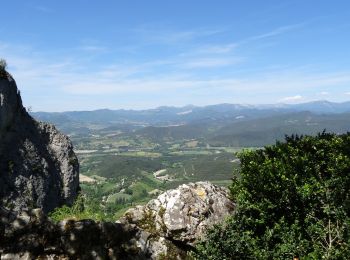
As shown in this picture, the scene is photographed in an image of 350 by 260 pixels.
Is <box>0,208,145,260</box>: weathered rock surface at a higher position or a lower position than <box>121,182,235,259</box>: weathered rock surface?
higher

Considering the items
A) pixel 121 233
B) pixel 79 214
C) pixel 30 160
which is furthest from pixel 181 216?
pixel 30 160

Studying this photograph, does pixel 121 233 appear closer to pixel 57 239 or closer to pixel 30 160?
pixel 57 239

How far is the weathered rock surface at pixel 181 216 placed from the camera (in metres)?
19.1

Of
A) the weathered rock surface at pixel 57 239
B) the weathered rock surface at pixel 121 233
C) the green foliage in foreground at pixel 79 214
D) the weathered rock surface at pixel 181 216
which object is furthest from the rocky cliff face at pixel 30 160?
the weathered rock surface at pixel 57 239

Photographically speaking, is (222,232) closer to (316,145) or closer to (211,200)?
(211,200)

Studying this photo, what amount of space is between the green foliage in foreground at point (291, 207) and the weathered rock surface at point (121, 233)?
1.39m

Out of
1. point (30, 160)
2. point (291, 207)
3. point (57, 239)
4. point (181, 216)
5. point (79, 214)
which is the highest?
point (57, 239)

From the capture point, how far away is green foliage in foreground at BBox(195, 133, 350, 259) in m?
18.0

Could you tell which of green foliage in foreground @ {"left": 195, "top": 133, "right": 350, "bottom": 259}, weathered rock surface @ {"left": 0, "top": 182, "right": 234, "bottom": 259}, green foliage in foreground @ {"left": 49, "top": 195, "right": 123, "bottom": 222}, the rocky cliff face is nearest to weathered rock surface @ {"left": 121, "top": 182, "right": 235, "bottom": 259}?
weathered rock surface @ {"left": 0, "top": 182, "right": 234, "bottom": 259}

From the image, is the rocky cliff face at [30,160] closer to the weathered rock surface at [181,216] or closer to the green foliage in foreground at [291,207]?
the weathered rock surface at [181,216]

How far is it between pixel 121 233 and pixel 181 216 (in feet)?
21.8

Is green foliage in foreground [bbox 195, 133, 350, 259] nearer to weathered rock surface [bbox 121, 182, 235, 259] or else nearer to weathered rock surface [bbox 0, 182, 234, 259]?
weathered rock surface [bbox 121, 182, 235, 259]

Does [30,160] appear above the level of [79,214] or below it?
below

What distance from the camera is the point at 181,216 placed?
65.8 ft
